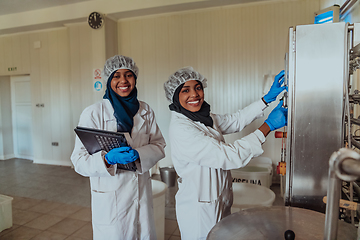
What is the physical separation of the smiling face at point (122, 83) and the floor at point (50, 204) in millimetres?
1499

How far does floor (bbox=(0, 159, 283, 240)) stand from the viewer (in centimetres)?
241

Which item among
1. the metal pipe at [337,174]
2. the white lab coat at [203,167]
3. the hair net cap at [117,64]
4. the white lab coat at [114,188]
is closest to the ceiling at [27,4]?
the hair net cap at [117,64]

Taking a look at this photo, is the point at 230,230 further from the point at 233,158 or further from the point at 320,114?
the point at 320,114

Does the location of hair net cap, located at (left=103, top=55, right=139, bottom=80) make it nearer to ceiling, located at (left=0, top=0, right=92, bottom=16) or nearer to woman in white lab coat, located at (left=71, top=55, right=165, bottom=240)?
woman in white lab coat, located at (left=71, top=55, right=165, bottom=240)

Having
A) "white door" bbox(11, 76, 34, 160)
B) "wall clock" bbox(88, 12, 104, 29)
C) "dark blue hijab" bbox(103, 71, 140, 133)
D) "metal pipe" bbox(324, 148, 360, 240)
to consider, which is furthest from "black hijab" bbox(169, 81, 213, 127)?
"white door" bbox(11, 76, 34, 160)

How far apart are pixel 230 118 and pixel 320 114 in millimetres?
660

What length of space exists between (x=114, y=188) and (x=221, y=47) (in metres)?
2.88

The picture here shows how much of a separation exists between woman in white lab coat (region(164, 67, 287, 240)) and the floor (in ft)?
3.70

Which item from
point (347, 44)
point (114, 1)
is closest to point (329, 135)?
point (347, 44)

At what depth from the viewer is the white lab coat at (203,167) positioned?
1172mm

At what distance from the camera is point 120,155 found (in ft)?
4.28

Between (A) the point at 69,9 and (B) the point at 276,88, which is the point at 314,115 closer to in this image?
(B) the point at 276,88

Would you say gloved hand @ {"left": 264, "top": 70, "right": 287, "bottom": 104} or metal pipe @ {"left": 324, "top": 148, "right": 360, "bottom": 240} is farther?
gloved hand @ {"left": 264, "top": 70, "right": 287, "bottom": 104}

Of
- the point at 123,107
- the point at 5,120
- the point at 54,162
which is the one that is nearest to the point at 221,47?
the point at 123,107
